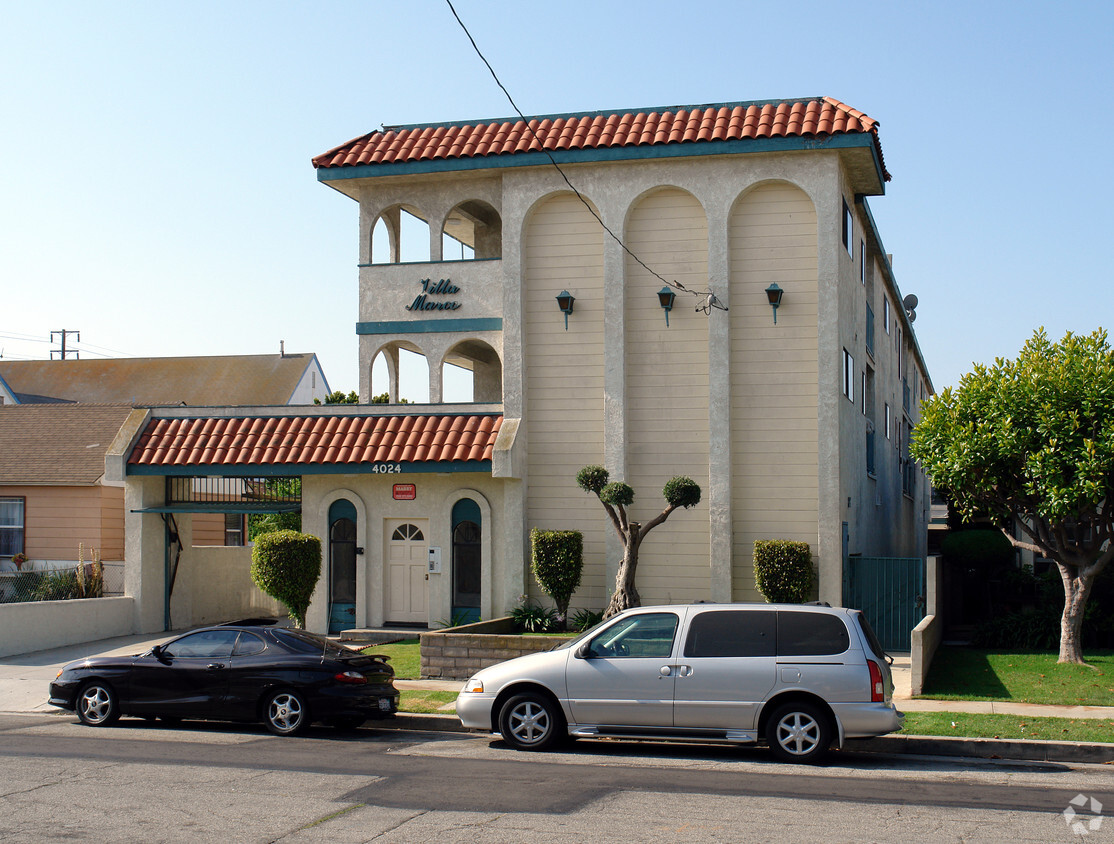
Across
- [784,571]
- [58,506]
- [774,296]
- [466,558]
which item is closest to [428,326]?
[466,558]

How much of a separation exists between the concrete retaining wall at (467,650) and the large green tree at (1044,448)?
22.1 feet

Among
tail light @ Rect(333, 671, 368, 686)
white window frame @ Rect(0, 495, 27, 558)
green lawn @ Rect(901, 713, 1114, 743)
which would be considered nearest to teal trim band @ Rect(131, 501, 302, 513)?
white window frame @ Rect(0, 495, 27, 558)

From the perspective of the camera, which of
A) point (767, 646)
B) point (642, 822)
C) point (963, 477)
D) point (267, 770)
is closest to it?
point (642, 822)

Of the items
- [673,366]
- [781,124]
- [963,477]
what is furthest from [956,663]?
[781,124]

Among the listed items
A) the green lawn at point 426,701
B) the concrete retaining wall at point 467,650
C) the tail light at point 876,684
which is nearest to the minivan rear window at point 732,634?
A: the tail light at point 876,684

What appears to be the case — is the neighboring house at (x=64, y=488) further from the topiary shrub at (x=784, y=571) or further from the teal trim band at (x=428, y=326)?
the topiary shrub at (x=784, y=571)

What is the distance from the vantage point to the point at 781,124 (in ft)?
66.6

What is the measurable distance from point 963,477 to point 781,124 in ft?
23.8

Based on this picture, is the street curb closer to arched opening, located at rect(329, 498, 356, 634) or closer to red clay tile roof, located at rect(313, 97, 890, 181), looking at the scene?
red clay tile roof, located at rect(313, 97, 890, 181)

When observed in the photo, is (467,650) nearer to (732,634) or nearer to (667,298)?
(732,634)

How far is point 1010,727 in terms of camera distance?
482 inches

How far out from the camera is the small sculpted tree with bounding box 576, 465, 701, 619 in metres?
18.2

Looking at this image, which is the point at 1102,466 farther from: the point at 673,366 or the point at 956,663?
the point at 673,366

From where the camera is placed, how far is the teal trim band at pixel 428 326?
21.8 metres
